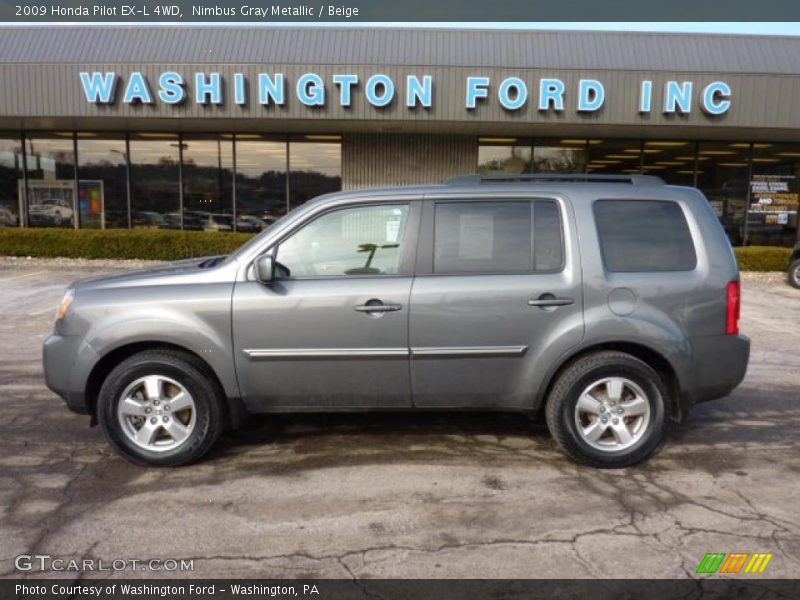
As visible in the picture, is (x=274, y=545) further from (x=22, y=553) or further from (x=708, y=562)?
(x=708, y=562)

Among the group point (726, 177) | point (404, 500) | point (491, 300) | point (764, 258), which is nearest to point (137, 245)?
point (491, 300)

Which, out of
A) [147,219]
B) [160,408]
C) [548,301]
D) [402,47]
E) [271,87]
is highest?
[402,47]

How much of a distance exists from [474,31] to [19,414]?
51.3ft

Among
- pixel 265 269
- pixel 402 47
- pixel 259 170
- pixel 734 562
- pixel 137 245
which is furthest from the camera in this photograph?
pixel 259 170

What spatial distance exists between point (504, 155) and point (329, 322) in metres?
14.7

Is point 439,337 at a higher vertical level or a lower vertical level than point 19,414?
higher

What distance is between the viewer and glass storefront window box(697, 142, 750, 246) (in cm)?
1777

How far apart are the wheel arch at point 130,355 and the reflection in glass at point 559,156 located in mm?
14841

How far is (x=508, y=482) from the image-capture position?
4.04m

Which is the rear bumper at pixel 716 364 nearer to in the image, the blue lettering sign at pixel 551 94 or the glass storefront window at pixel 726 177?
the blue lettering sign at pixel 551 94

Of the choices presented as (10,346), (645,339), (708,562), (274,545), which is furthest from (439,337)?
(10,346)

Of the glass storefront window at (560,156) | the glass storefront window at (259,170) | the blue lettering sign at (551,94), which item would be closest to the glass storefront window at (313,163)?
the glass storefront window at (259,170)

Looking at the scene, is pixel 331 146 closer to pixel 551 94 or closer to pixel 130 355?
pixel 551 94

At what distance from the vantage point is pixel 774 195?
59.1ft
